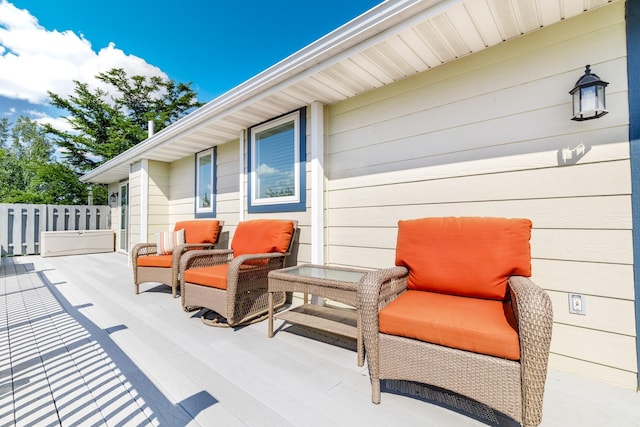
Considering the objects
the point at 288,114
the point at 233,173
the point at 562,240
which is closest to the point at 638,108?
the point at 562,240

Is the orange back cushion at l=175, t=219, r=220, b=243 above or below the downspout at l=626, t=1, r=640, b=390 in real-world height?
below

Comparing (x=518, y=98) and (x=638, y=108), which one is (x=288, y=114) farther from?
(x=638, y=108)

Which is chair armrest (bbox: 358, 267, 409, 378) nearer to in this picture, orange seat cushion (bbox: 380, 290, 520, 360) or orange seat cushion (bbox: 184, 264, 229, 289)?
orange seat cushion (bbox: 380, 290, 520, 360)

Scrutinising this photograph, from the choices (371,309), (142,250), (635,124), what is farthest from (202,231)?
(635,124)

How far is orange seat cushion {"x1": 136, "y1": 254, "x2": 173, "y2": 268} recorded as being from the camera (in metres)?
3.49

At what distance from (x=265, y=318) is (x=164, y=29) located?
9.57 metres

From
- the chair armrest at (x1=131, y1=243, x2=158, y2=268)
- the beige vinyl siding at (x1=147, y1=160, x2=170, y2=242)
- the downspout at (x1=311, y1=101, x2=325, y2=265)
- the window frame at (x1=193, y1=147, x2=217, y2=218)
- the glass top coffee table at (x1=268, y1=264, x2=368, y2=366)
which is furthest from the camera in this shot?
the beige vinyl siding at (x1=147, y1=160, x2=170, y2=242)

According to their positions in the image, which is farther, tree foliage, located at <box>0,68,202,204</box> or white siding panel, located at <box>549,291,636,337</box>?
tree foliage, located at <box>0,68,202,204</box>

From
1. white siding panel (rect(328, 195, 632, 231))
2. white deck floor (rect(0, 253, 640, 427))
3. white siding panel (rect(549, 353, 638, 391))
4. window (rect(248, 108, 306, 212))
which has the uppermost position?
window (rect(248, 108, 306, 212))

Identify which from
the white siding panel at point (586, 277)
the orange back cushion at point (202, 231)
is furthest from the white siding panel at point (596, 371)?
the orange back cushion at point (202, 231)

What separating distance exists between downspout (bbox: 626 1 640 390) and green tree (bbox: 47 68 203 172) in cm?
1481

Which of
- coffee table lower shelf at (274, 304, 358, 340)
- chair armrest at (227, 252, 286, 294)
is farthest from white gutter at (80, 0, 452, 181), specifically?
coffee table lower shelf at (274, 304, 358, 340)

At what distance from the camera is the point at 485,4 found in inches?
65.6

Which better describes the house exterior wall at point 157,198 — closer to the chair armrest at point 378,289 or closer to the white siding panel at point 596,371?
the chair armrest at point 378,289
